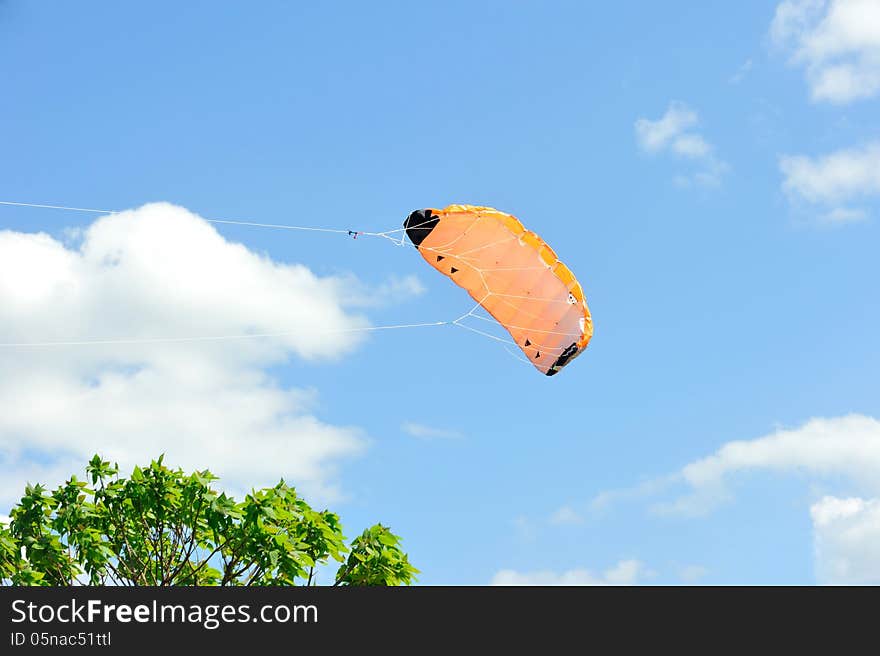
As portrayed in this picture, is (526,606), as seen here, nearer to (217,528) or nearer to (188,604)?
(188,604)

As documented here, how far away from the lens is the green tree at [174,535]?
18969 millimetres

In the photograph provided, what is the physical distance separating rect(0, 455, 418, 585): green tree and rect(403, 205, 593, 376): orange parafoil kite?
16.4ft

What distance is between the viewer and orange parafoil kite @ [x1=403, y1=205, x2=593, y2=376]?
61.6 ft

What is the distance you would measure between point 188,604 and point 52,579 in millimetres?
6864

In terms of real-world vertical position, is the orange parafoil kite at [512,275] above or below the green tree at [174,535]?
above

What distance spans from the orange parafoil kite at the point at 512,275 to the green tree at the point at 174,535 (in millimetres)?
5000

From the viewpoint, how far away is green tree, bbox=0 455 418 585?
18969 millimetres

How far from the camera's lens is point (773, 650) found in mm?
13891

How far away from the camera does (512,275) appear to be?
19719mm

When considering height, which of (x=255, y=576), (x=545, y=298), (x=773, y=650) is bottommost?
(x=773, y=650)

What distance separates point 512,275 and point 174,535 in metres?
8.65

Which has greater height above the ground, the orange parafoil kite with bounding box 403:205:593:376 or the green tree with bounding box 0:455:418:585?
the orange parafoil kite with bounding box 403:205:593:376

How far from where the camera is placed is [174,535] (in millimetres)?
20094

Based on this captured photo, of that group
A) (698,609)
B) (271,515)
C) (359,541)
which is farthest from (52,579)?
(698,609)
